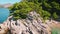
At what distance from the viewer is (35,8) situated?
13.9 m

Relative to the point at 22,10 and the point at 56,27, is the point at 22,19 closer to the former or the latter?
the point at 22,10

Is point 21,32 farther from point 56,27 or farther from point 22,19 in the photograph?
point 56,27

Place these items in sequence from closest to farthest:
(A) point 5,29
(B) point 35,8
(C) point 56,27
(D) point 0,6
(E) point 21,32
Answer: (E) point 21,32, (A) point 5,29, (B) point 35,8, (C) point 56,27, (D) point 0,6

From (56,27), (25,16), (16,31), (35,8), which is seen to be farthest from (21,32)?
(56,27)

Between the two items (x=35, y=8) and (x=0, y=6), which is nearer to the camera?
(x=35, y=8)

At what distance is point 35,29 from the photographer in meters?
12.6

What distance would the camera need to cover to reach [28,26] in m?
12.5

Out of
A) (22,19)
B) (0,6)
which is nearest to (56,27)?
(22,19)

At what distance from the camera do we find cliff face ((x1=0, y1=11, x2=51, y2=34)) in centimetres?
1226

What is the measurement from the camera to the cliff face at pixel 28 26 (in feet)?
40.2

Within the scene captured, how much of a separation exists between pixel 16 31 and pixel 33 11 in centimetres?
200

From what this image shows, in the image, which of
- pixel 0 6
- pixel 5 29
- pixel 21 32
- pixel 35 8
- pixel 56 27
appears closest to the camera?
pixel 21 32

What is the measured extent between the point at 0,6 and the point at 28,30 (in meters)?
15.3

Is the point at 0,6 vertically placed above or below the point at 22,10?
below
